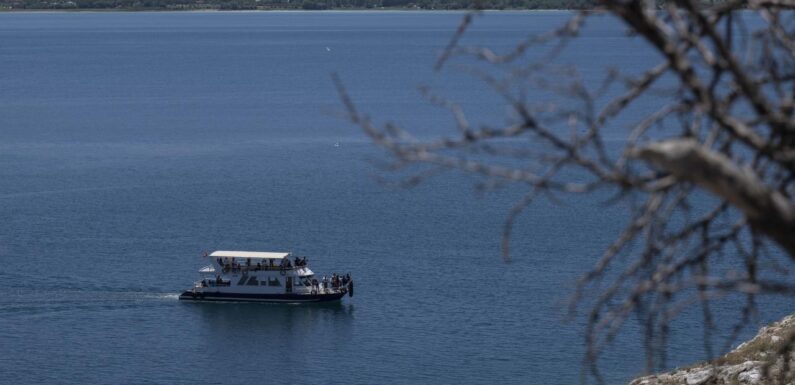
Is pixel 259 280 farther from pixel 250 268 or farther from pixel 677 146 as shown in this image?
pixel 677 146

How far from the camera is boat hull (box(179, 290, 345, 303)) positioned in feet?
181

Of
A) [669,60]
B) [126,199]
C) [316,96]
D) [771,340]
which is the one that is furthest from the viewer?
[316,96]

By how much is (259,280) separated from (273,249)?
15.7 feet

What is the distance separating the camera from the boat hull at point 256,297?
181 ft

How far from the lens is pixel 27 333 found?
50.2 metres

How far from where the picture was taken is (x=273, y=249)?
62.0 metres

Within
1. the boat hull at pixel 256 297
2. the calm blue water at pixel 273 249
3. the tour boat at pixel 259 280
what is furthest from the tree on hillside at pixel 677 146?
the tour boat at pixel 259 280

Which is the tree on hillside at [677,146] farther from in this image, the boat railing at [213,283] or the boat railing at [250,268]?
the boat railing at [213,283]

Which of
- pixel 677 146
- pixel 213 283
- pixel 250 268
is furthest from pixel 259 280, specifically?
pixel 677 146

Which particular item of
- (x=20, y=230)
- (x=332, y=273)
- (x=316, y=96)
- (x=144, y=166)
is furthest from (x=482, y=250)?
(x=316, y=96)

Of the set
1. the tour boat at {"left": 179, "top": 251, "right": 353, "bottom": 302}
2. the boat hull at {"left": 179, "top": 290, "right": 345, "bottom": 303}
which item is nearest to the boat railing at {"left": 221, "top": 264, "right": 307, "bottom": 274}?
the tour boat at {"left": 179, "top": 251, "right": 353, "bottom": 302}

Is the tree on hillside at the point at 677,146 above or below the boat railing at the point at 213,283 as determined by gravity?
below

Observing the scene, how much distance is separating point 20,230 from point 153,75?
99.5m

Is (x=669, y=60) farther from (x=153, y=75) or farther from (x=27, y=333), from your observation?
(x=153, y=75)
